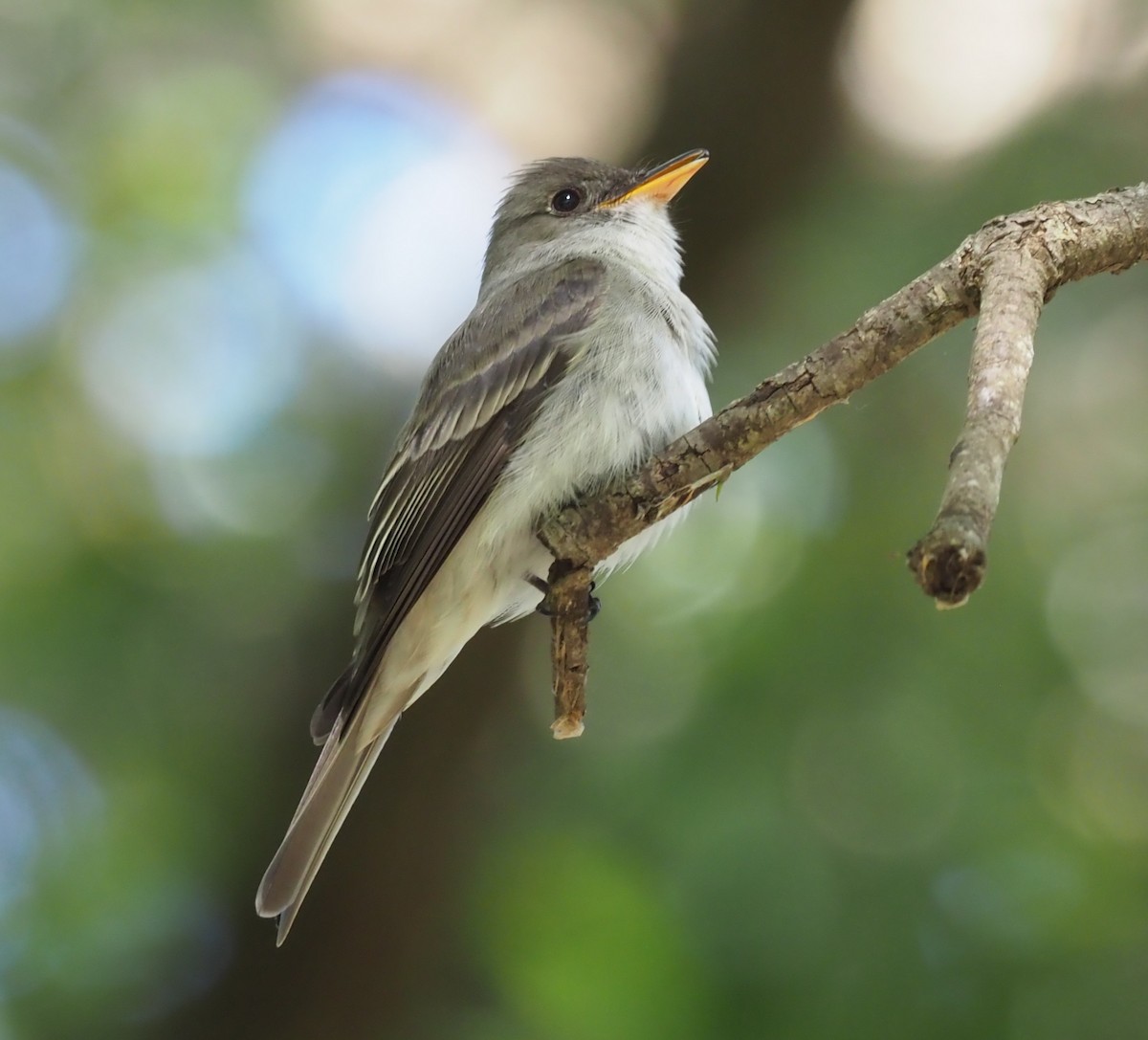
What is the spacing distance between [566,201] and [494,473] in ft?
5.11

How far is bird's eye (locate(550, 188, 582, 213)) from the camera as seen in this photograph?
15.3ft

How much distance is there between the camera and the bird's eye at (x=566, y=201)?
4.65m

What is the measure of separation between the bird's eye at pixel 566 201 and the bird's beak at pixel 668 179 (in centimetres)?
20

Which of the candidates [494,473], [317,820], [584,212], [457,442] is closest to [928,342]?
[494,473]

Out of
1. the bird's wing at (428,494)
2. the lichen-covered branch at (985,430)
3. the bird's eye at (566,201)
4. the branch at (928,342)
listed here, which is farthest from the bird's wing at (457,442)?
the lichen-covered branch at (985,430)

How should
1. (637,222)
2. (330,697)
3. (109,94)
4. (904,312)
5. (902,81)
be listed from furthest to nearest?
(109,94) → (902,81) → (637,222) → (330,697) → (904,312)

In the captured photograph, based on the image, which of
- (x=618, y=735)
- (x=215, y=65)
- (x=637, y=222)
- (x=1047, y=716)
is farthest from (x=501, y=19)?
(x=1047, y=716)

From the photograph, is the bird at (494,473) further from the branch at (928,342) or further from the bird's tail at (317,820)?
the branch at (928,342)

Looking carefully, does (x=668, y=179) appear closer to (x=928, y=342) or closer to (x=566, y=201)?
(x=566, y=201)

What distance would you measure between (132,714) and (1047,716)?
2892 millimetres

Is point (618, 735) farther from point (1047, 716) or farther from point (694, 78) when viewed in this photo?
point (694, 78)

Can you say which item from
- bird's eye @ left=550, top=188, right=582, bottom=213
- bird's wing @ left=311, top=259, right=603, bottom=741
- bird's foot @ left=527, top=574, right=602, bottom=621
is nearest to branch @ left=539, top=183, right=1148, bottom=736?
bird's foot @ left=527, top=574, right=602, bottom=621

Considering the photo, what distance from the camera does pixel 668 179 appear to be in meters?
4.23

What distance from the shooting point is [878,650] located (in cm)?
410
